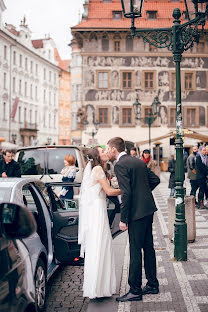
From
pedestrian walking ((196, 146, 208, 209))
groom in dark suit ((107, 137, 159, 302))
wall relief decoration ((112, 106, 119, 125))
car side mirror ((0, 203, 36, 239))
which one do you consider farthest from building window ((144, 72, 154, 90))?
car side mirror ((0, 203, 36, 239))

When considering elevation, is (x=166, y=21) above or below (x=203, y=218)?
above

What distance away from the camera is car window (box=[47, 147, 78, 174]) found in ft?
38.1

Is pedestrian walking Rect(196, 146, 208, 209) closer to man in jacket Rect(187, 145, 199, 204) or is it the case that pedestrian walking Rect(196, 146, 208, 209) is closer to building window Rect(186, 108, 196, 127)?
man in jacket Rect(187, 145, 199, 204)

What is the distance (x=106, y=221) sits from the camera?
219 inches

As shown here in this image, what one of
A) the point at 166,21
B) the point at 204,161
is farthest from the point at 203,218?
the point at 166,21

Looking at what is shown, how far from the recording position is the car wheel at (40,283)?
459 centimetres

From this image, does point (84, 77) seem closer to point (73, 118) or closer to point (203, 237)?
point (73, 118)

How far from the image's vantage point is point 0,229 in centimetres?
349

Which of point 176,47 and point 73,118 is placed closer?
point 176,47

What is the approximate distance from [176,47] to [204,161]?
7029 millimetres

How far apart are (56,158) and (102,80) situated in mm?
32624

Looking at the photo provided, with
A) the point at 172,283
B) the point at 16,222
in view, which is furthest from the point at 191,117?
the point at 16,222

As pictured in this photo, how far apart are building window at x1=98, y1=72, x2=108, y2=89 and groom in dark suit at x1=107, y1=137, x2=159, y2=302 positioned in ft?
126

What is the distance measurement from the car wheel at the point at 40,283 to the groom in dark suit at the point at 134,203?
1001 millimetres
